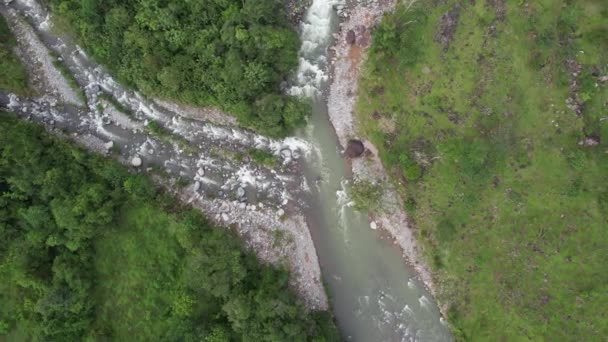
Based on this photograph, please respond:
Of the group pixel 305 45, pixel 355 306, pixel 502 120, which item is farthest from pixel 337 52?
pixel 355 306

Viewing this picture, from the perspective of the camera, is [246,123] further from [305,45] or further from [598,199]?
[598,199]

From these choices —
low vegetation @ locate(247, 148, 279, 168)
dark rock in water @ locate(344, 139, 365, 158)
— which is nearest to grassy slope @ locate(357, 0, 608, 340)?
dark rock in water @ locate(344, 139, 365, 158)

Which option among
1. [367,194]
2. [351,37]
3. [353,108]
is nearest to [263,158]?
[353,108]

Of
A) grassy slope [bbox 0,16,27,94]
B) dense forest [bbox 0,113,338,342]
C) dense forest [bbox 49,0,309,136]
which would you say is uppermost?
dense forest [bbox 49,0,309,136]

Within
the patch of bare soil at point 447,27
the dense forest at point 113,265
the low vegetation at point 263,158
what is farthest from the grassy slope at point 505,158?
the dense forest at point 113,265

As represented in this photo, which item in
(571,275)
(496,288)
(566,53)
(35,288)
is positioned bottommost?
(35,288)

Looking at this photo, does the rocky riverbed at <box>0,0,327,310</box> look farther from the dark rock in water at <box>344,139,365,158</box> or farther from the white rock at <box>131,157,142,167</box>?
the dark rock in water at <box>344,139,365,158</box>
